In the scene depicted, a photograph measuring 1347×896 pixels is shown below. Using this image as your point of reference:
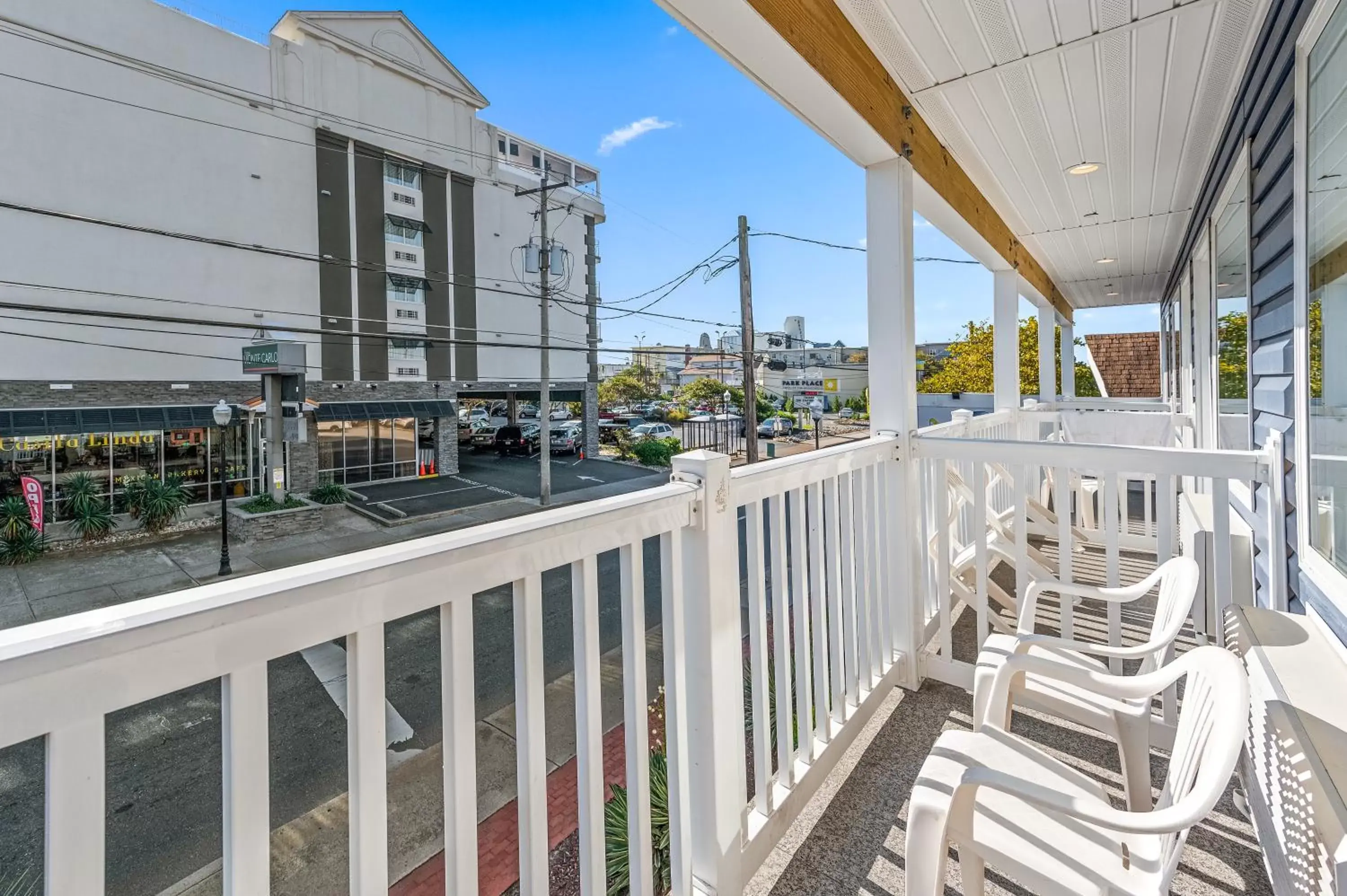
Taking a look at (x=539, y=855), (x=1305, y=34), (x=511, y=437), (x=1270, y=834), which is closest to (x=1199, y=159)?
(x=1305, y=34)

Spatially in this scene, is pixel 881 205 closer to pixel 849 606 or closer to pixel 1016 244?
pixel 849 606

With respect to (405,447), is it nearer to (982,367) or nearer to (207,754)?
(207,754)

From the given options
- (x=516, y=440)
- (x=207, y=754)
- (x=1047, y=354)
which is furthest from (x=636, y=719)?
(x=1047, y=354)

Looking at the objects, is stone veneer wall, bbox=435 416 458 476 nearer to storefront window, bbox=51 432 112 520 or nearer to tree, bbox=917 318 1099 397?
storefront window, bbox=51 432 112 520

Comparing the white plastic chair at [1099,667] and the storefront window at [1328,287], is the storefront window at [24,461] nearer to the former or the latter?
the white plastic chair at [1099,667]

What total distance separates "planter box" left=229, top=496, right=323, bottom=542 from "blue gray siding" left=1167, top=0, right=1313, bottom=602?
3362 millimetres

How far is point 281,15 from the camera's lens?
5.53 feet

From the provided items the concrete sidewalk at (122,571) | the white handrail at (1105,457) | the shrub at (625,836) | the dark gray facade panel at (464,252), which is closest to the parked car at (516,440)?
the concrete sidewalk at (122,571)

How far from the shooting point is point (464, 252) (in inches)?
103

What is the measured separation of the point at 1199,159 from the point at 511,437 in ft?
17.0

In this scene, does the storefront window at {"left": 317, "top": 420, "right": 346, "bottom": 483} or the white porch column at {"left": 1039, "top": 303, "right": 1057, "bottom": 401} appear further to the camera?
the white porch column at {"left": 1039, "top": 303, "right": 1057, "bottom": 401}

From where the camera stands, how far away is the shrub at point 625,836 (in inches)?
68.5

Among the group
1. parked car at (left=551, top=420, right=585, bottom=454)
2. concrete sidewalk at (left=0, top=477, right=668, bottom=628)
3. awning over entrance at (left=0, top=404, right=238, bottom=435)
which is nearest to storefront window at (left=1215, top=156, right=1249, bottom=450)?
concrete sidewalk at (left=0, top=477, right=668, bottom=628)

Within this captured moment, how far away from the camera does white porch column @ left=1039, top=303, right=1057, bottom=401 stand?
637 cm
